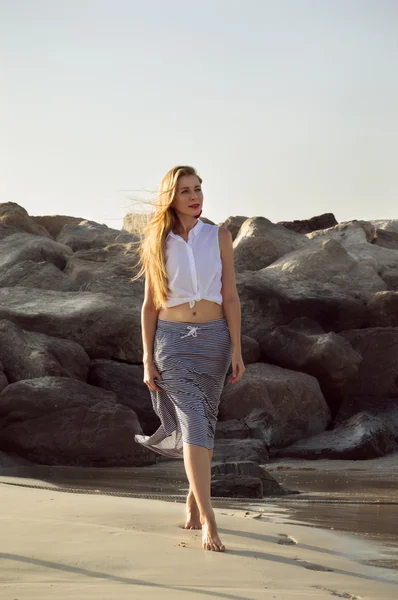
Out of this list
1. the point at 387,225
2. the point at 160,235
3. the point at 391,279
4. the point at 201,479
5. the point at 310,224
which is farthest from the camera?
the point at 387,225

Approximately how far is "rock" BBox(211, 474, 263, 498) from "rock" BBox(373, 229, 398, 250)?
15.5 m

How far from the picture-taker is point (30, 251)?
1708cm

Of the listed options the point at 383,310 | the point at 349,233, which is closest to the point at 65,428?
the point at 383,310

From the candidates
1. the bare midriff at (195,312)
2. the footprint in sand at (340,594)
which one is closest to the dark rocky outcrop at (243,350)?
the bare midriff at (195,312)

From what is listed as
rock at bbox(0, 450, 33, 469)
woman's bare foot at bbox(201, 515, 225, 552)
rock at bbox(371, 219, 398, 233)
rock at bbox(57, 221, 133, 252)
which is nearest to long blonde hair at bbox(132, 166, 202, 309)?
woman's bare foot at bbox(201, 515, 225, 552)

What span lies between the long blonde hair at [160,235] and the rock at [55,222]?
17682mm

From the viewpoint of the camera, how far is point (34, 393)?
33.4 ft

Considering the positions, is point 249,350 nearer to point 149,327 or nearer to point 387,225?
point 149,327

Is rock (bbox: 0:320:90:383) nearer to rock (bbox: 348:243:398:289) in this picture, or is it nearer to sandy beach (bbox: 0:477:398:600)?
sandy beach (bbox: 0:477:398:600)

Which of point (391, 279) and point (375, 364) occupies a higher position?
point (391, 279)

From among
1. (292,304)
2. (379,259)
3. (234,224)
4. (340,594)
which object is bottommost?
(340,594)

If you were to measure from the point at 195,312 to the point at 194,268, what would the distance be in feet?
0.69

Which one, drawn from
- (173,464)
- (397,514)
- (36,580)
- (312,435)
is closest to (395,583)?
(36,580)

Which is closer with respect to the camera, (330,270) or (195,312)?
(195,312)
